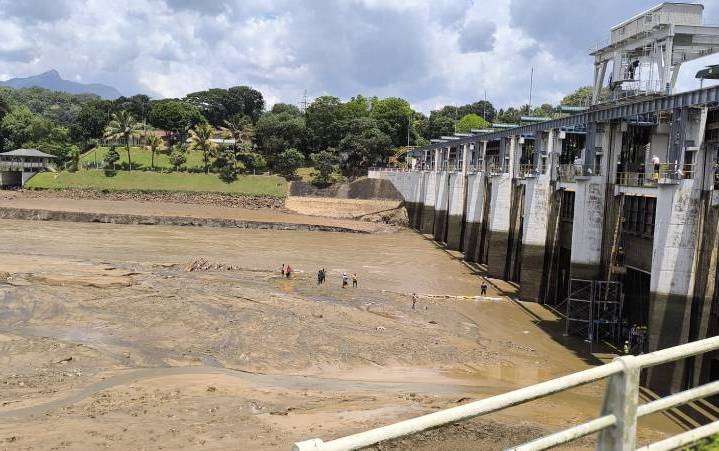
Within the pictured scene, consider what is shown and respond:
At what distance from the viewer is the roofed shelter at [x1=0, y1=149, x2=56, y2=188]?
83.9 m

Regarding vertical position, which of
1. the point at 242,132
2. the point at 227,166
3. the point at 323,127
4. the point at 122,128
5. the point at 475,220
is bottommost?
the point at 475,220

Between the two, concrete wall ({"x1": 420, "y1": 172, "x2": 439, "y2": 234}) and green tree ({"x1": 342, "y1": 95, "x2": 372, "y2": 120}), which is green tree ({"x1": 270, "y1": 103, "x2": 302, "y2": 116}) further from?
concrete wall ({"x1": 420, "y1": 172, "x2": 439, "y2": 234})

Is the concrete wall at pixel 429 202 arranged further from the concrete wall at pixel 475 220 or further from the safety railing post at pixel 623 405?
the safety railing post at pixel 623 405

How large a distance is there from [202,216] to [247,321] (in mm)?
45769

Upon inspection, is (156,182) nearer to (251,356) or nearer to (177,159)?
(177,159)

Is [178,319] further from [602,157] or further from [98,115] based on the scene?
[98,115]

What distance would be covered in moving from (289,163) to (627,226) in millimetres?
64889

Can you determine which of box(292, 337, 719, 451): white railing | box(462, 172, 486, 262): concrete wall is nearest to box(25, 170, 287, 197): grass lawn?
box(462, 172, 486, 262): concrete wall

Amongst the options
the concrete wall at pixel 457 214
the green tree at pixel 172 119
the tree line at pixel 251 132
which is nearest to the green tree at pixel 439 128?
the tree line at pixel 251 132

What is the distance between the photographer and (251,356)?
21.1m

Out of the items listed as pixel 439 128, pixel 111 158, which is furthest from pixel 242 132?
pixel 439 128

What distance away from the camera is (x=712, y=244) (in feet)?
67.0

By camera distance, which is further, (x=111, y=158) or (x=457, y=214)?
(x=111, y=158)

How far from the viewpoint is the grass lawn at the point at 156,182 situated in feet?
273
